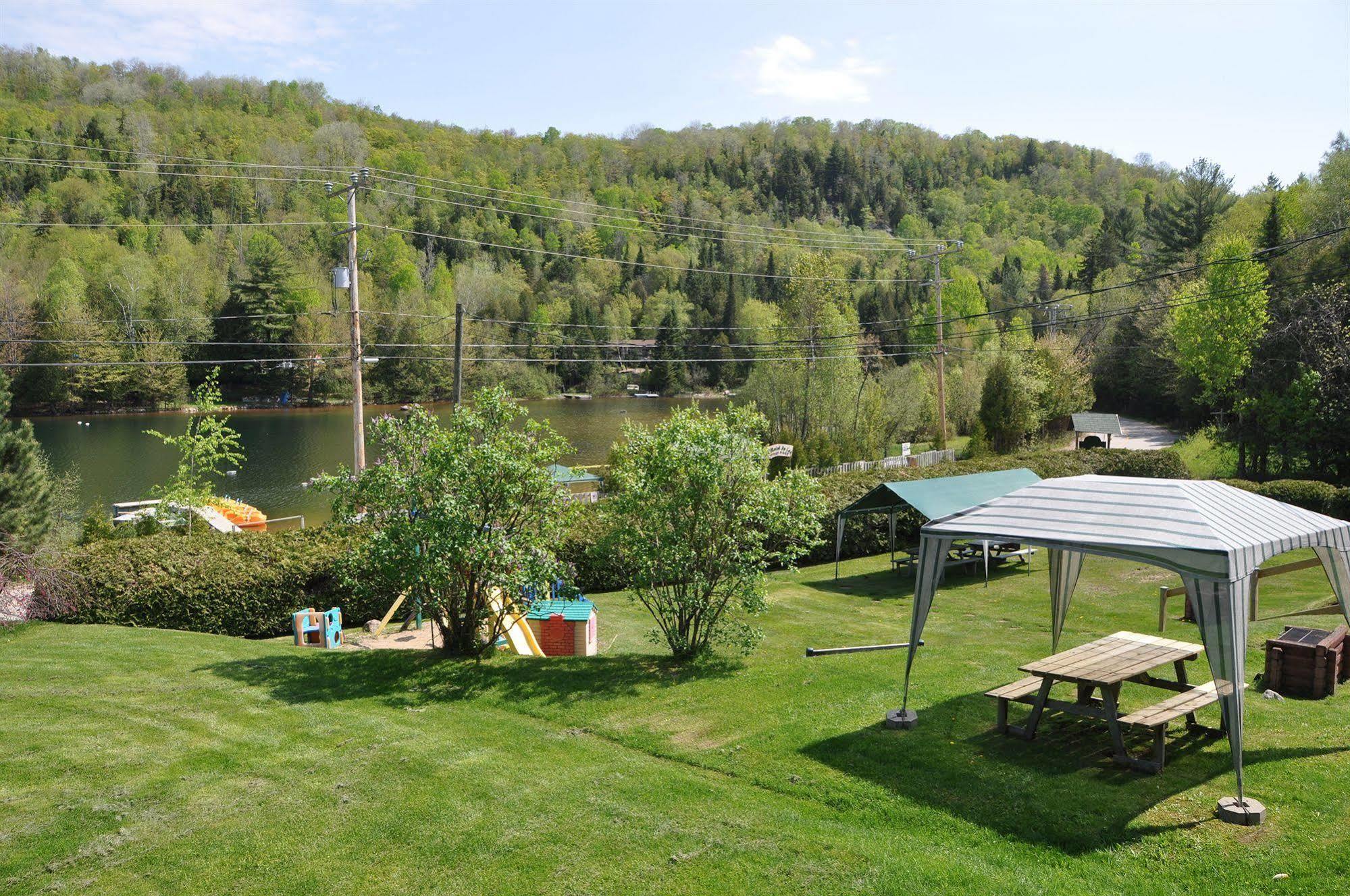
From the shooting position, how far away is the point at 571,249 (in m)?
114

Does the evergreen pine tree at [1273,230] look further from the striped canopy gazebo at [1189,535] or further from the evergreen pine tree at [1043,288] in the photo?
the evergreen pine tree at [1043,288]

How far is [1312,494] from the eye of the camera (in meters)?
23.5

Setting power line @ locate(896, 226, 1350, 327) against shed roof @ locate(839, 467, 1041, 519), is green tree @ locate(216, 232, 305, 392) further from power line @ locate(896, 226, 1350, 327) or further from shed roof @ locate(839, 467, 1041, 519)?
shed roof @ locate(839, 467, 1041, 519)

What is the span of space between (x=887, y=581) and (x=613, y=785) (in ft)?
44.6

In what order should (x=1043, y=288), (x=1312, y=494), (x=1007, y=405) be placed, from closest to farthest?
(x=1312, y=494), (x=1007, y=405), (x=1043, y=288)

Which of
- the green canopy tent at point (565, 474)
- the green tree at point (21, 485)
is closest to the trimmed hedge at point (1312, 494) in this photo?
the green canopy tent at point (565, 474)

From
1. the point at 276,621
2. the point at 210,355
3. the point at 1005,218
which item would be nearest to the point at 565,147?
the point at 1005,218

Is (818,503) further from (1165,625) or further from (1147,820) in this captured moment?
(1165,625)

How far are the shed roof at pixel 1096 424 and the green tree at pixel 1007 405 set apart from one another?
2.42 meters

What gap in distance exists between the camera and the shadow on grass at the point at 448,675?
33.7 feet

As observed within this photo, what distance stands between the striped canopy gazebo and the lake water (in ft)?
74.6

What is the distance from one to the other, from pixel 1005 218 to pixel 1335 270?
123 meters

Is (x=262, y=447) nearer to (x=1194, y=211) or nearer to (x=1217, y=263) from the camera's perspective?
(x=1217, y=263)

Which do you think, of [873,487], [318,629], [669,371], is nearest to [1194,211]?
[669,371]
